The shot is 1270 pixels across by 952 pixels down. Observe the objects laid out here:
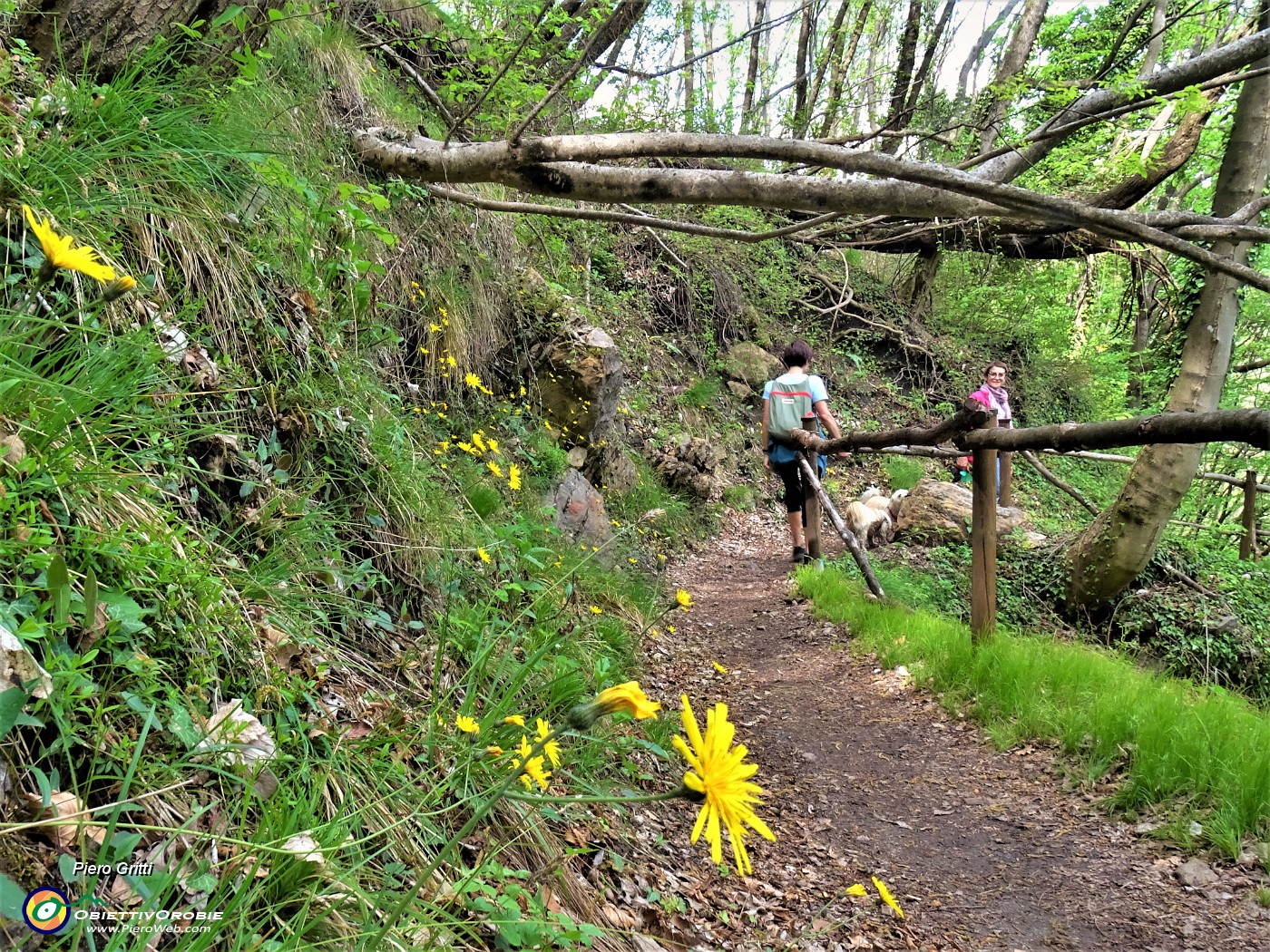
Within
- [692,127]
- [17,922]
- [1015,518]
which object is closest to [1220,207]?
[1015,518]

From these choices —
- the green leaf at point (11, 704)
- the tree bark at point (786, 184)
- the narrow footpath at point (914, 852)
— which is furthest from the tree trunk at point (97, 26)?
the narrow footpath at point (914, 852)

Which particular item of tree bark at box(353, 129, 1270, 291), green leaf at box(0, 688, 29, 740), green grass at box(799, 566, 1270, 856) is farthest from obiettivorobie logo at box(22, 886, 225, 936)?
green grass at box(799, 566, 1270, 856)

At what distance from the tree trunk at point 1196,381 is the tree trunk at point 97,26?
22.5ft

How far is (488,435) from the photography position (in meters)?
4.51

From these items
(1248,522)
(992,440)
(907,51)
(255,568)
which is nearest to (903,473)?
(1248,522)

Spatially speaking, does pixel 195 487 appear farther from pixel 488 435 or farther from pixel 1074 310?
pixel 1074 310

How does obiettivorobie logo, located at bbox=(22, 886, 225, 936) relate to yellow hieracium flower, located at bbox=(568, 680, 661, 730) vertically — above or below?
below

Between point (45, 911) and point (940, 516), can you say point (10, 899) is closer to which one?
point (45, 911)

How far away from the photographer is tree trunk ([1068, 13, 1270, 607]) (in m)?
5.21

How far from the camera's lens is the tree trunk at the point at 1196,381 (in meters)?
5.21

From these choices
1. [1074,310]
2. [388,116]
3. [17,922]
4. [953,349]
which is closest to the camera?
[17,922]

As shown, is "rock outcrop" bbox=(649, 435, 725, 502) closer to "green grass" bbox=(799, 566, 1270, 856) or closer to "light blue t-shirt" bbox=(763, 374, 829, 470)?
"light blue t-shirt" bbox=(763, 374, 829, 470)

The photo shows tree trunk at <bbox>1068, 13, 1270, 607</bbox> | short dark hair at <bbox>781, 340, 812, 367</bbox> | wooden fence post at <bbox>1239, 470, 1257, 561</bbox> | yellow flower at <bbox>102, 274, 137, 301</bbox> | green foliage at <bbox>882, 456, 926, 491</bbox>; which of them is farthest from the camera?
green foliage at <bbox>882, 456, 926, 491</bbox>

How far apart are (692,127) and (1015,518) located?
21.3 feet
